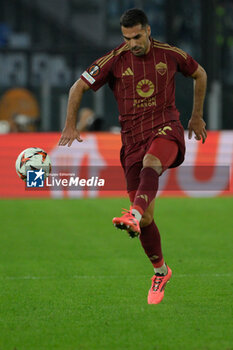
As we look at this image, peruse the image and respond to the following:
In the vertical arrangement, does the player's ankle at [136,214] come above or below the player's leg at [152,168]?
below

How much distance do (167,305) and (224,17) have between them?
14.5 meters

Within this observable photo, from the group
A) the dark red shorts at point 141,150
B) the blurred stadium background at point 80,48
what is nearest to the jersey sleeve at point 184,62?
the dark red shorts at point 141,150

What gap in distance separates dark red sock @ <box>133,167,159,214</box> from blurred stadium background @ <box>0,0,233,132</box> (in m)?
12.8

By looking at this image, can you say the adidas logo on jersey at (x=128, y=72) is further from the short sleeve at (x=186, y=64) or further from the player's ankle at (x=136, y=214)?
the player's ankle at (x=136, y=214)

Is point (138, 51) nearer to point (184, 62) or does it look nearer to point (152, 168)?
point (184, 62)

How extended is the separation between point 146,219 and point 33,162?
131cm

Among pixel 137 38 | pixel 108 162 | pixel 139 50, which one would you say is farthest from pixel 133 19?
pixel 108 162

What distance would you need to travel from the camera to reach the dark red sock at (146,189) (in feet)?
20.4

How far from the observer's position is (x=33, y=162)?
24.8 feet

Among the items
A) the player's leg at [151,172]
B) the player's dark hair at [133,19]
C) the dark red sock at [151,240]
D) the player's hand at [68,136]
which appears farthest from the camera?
the dark red sock at [151,240]

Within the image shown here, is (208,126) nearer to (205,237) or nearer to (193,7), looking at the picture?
(193,7)

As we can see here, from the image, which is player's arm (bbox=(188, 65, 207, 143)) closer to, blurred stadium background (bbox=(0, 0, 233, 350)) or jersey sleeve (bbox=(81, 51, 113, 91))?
jersey sleeve (bbox=(81, 51, 113, 91))

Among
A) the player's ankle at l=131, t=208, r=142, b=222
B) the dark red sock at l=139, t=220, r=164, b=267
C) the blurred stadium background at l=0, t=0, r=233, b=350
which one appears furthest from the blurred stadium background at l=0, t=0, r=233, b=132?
the player's ankle at l=131, t=208, r=142, b=222

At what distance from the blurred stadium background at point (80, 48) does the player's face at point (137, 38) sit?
12543mm
